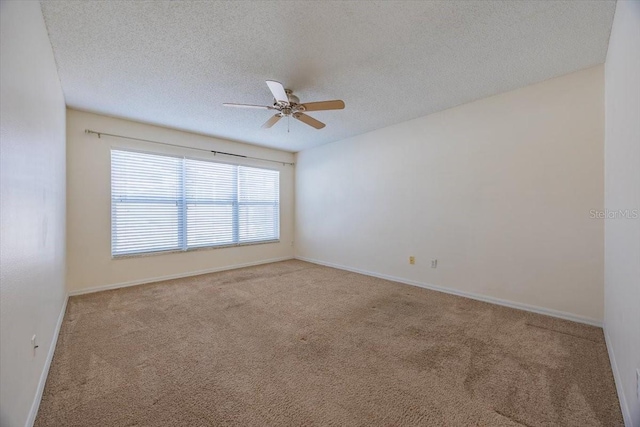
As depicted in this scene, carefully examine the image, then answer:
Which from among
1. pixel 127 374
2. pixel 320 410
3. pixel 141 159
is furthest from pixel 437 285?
pixel 141 159

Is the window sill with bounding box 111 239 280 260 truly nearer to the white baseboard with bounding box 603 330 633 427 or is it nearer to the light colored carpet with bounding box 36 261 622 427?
the light colored carpet with bounding box 36 261 622 427

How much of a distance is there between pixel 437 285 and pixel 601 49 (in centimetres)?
292

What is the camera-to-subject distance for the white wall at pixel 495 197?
251cm

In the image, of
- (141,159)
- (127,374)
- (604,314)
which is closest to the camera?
(127,374)

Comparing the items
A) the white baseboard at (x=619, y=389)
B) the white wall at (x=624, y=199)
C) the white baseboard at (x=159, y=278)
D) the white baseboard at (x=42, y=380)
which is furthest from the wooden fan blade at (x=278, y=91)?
the white baseboard at (x=159, y=278)

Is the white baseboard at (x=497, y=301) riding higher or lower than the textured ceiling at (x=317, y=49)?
lower

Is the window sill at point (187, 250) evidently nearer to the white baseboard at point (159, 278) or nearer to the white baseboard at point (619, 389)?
the white baseboard at point (159, 278)

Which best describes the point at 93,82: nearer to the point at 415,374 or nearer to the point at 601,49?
the point at 415,374

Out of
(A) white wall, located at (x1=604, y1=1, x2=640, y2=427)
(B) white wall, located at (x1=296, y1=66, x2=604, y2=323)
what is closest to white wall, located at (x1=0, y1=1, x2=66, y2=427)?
(A) white wall, located at (x1=604, y1=1, x2=640, y2=427)

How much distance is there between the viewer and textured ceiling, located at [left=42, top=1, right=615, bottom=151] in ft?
5.78

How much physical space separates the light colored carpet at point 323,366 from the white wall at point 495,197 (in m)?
0.46

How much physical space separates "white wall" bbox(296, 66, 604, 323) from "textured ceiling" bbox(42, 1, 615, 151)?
13.9 inches

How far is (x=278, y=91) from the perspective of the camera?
2.35 metres

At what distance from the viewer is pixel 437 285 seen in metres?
3.60
